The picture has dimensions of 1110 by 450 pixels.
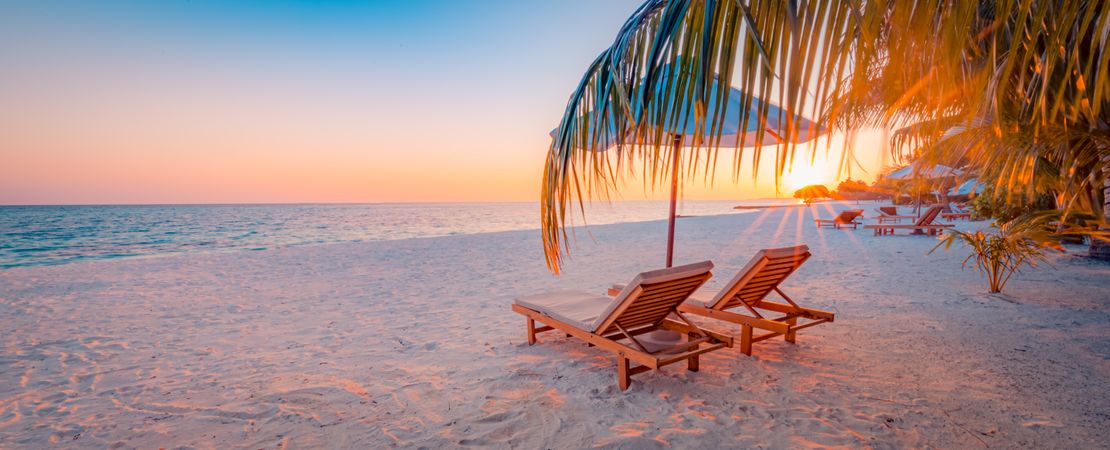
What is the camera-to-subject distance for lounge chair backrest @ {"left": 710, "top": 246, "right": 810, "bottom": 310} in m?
3.74

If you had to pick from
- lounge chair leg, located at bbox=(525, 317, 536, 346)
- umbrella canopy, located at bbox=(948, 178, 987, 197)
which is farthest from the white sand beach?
umbrella canopy, located at bbox=(948, 178, 987, 197)

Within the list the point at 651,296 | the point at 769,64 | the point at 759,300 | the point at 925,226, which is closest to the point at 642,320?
the point at 651,296

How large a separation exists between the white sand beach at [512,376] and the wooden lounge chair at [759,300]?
0.21m

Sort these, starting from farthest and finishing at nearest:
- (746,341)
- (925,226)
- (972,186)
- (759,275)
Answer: (972,186), (925,226), (759,275), (746,341)

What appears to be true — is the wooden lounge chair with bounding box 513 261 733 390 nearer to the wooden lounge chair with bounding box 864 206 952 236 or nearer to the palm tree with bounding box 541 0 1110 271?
the palm tree with bounding box 541 0 1110 271

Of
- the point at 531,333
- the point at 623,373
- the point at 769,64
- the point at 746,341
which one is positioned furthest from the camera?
the point at 531,333

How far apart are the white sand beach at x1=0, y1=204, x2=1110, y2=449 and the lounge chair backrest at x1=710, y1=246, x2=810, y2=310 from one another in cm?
43

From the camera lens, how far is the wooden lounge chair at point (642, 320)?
3088 mm

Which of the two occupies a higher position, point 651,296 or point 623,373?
point 651,296

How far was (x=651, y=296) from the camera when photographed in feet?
10.5

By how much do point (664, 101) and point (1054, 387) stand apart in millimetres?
3721

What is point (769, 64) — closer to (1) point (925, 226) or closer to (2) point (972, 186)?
(1) point (925, 226)

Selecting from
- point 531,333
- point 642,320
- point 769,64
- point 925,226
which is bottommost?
point 531,333

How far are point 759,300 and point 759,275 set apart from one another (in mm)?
449
